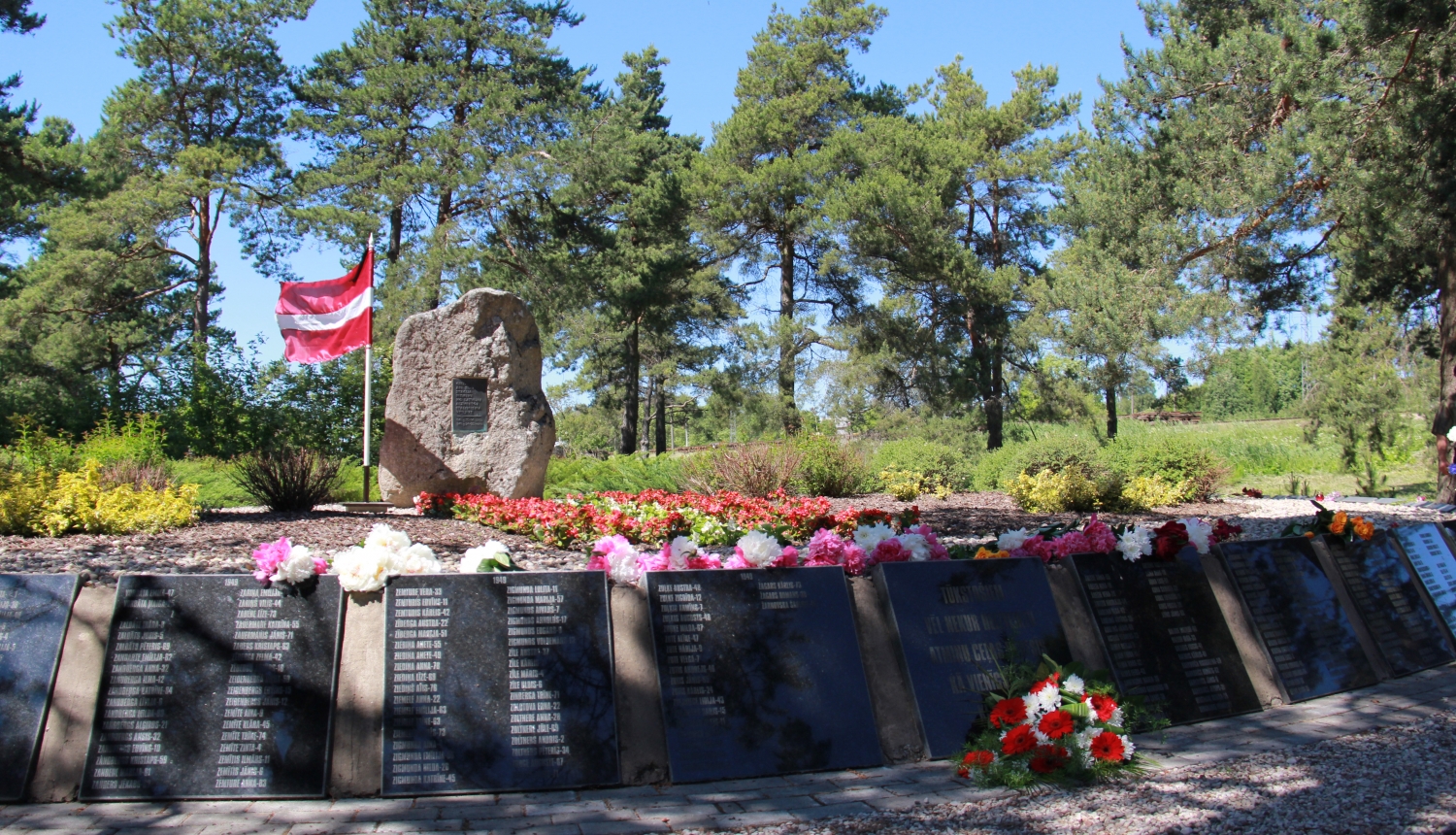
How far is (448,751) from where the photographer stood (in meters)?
3.01

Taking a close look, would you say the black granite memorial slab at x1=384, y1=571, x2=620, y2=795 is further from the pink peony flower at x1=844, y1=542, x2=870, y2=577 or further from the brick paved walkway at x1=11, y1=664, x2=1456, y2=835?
the pink peony flower at x1=844, y1=542, x2=870, y2=577

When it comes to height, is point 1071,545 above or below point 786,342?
below

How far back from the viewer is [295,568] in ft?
10.3

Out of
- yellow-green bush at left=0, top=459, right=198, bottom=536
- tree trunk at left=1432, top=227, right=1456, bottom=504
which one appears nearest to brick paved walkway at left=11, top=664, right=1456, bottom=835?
yellow-green bush at left=0, top=459, right=198, bottom=536

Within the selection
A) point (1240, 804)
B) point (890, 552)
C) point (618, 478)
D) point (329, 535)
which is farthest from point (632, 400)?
point (1240, 804)

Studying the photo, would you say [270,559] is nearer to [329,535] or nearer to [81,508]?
[329,535]

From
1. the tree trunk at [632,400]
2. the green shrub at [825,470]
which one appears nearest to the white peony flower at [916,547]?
the green shrub at [825,470]

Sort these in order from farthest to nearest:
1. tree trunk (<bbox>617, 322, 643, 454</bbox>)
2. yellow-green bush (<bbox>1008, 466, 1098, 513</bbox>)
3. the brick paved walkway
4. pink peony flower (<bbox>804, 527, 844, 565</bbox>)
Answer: tree trunk (<bbox>617, 322, 643, 454</bbox>)
yellow-green bush (<bbox>1008, 466, 1098, 513</bbox>)
pink peony flower (<bbox>804, 527, 844, 565</bbox>)
the brick paved walkway

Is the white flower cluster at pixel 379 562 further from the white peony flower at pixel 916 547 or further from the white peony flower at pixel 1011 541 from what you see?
the white peony flower at pixel 1011 541

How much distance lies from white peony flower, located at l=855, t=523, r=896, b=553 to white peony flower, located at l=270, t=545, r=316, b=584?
226 centimetres

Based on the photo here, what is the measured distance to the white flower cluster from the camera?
127 inches

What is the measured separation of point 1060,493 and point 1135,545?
7.43 m

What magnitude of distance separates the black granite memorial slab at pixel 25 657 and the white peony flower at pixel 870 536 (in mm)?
3046

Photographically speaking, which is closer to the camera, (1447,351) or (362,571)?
(362,571)
